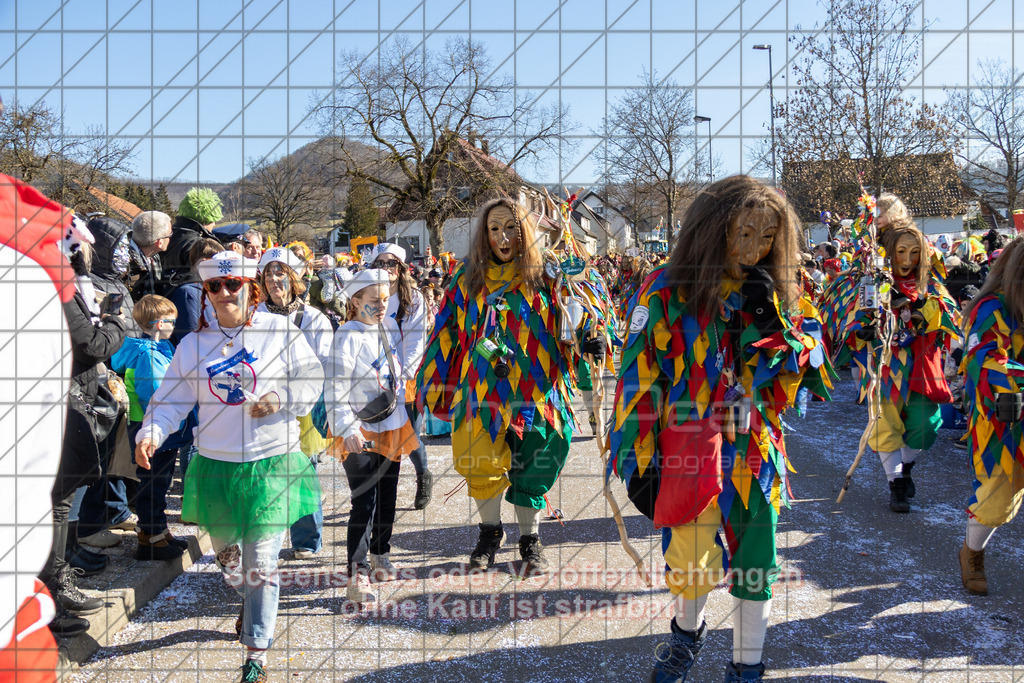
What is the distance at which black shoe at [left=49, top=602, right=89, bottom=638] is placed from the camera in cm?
270

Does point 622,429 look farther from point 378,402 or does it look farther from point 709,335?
point 378,402

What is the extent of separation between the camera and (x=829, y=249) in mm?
8312

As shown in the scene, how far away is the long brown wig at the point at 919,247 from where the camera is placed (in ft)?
14.0

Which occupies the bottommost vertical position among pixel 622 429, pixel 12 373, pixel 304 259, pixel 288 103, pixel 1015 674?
pixel 1015 674

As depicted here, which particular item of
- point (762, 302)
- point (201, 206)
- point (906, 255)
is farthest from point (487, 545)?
Result: point (906, 255)

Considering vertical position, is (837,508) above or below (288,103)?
below

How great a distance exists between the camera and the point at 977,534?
3.22 metres

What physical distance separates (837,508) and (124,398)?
12.5ft

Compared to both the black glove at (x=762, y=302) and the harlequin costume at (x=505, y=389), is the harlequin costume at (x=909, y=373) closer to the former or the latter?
the harlequin costume at (x=505, y=389)

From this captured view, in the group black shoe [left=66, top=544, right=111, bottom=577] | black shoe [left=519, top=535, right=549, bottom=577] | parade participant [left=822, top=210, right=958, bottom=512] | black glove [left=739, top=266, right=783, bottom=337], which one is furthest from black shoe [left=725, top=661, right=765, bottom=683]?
black shoe [left=66, top=544, right=111, bottom=577]

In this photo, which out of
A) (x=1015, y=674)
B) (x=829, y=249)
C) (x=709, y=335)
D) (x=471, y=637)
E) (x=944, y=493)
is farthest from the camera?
(x=829, y=249)

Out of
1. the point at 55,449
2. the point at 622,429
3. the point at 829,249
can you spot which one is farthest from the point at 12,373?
the point at 829,249

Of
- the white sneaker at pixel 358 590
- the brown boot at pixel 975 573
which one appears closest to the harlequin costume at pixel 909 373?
the brown boot at pixel 975 573

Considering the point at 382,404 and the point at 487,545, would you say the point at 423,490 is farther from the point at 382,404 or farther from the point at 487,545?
the point at 382,404
